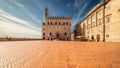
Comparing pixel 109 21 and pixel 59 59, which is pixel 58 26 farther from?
pixel 59 59

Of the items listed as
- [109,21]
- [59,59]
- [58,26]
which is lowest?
[59,59]

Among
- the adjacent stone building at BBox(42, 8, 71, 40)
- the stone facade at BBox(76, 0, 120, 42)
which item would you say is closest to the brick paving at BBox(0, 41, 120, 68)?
the stone facade at BBox(76, 0, 120, 42)

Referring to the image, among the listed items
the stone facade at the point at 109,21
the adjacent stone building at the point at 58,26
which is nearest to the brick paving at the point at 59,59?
the stone facade at the point at 109,21

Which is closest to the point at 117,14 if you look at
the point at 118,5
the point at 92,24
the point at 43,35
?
the point at 118,5

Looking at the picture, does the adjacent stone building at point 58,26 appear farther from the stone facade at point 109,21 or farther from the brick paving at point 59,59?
the brick paving at point 59,59

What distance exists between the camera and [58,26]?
49.8 meters

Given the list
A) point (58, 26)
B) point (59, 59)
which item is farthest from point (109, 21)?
point (58, 26)

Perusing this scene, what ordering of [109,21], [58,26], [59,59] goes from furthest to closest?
1. [58,26]
2. [109,21]
3. [59,59]

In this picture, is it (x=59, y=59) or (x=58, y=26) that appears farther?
(x=58, y=26)

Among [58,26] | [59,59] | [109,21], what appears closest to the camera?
[59,59]

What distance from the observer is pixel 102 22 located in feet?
78.5

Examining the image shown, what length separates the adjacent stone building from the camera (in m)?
49.0

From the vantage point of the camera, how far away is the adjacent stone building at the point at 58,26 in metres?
49.0

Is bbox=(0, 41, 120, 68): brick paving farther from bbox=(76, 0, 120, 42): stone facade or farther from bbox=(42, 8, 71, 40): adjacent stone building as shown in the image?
bbox=(42, 8, 71, 40): adjacent stone building
